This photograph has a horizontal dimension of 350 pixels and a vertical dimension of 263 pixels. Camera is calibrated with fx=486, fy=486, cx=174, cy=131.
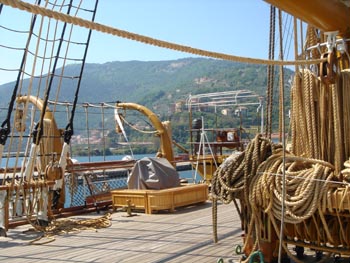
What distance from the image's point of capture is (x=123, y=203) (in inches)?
313

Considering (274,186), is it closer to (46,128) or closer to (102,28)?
(102,28)

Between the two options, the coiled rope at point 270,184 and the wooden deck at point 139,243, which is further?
the wooden deck at point 139,243

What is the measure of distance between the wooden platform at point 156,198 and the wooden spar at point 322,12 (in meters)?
4.43

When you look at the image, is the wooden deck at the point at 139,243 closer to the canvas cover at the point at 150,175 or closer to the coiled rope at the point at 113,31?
the canvas cover at the point at 150,175

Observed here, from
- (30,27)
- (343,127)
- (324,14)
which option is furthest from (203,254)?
(30,27)

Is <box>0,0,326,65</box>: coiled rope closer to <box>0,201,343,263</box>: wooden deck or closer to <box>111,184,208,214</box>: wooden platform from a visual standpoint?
<box>0,201,343,263</box>: wooden deck

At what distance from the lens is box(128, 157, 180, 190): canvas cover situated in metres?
8.12

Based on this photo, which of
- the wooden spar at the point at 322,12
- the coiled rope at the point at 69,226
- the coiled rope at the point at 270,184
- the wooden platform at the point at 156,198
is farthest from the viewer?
the wooden platform at the point at 156,198

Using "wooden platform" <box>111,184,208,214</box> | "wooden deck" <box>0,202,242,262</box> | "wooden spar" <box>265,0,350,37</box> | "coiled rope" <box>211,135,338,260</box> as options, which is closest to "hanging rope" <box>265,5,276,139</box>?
"wooden deck" <box>0,202,242,262</box>

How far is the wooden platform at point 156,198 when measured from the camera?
7637mm

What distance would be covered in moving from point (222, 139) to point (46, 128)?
9432mm

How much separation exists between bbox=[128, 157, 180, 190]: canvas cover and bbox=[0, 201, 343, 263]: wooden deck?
989 millimetres

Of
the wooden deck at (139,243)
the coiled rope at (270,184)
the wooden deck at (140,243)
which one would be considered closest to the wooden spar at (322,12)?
the coiled rope at (270,184)

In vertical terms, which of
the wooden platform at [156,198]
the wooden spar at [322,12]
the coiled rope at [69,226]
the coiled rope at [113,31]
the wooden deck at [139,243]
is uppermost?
the wooden spar at [322,12]
